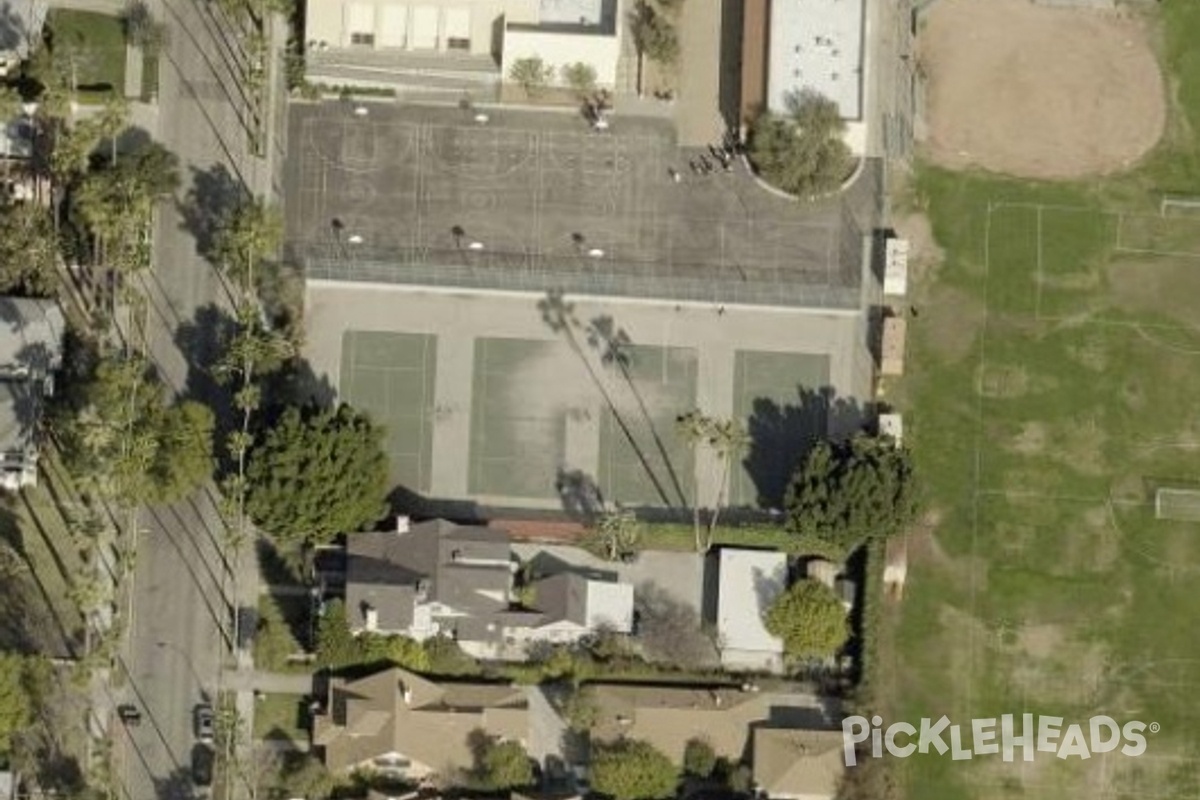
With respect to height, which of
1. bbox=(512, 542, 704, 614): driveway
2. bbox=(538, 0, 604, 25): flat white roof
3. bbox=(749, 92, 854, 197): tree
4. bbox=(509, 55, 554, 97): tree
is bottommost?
bbox=(512, 542, 704, 614): driveway

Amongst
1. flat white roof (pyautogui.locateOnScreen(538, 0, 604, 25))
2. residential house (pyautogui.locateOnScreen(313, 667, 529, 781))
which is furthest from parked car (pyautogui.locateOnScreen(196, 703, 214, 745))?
flat white roof (pyautogui.locateOnScreen(538, 0, 604, 25))

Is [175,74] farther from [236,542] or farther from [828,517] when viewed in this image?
[828,517]

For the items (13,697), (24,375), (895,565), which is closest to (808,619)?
(895,565)

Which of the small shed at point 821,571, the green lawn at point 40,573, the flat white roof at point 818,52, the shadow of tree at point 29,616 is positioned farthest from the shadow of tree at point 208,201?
the small shed at point 821,571

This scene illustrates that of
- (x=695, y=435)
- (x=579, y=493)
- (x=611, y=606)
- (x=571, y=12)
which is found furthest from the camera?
(x=571, y=12)

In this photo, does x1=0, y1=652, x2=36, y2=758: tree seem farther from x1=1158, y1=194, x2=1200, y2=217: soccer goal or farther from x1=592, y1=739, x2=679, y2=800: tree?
x1=1158, y1=194, x2=1200, y2=217: soccer goal

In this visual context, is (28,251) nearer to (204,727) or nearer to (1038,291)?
(204,727)

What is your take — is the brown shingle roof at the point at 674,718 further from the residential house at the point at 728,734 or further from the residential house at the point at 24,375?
the residential house at the point at 24,375
